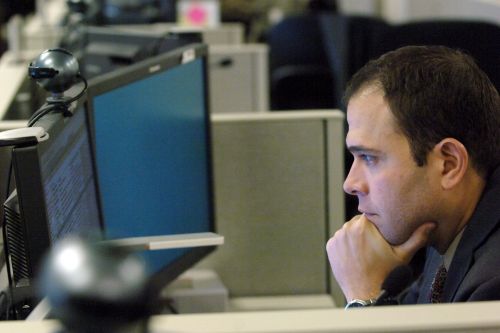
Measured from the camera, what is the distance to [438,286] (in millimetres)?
1359

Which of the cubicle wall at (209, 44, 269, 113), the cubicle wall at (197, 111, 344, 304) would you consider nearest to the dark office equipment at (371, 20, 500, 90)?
the cubicle wall at (209, 44, 269, 113)

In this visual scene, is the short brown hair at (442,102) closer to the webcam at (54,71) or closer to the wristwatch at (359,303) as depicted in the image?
the wristwatch at (359,303)

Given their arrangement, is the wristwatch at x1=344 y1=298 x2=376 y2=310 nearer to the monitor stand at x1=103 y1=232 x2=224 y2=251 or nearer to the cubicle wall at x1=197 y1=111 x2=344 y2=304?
the monitor stand at x1=103 y1=232 x2=224 y2=251

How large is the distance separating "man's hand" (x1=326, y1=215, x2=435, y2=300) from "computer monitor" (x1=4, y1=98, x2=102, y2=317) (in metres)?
0.43

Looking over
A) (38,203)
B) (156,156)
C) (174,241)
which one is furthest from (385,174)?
(156,156)

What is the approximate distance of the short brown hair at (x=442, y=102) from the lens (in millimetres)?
1266

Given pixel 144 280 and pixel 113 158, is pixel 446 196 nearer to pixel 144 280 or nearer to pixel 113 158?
pixel 113 158

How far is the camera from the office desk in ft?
2.29

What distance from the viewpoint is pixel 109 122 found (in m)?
1.60

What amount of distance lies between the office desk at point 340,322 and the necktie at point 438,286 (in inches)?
24.3

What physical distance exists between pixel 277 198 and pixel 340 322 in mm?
1313

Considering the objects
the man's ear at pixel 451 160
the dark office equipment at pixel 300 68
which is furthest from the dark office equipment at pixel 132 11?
the man's ear at pixel 451 160

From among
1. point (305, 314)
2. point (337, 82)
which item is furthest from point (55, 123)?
point (337, 82)

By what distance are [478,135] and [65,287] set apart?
922 millimetres
